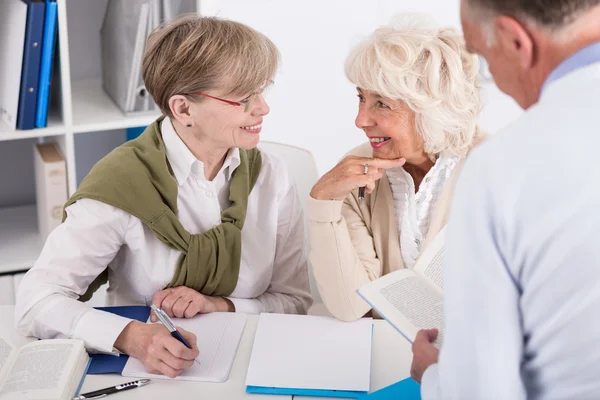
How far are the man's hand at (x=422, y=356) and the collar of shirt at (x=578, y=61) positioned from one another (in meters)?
0.50

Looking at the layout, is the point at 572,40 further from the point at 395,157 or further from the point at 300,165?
the point at 300,165

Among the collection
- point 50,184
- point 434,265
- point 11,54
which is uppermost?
point 11,54

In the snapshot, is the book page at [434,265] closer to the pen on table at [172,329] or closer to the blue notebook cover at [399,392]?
the blue notebook cover at [399,392]

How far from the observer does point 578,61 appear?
918 mm

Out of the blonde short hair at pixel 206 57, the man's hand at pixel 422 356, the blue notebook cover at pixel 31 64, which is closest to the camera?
the man's hand at pixel 422 356

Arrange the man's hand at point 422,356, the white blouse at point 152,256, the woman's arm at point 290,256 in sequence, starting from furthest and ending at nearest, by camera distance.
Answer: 1. the woman's arm at point 290,256
2. the white blouse at point 152,256
3. the man's hand at point 422,356

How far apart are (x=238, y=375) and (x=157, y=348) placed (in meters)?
0.17

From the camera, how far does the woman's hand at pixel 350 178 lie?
1.88 meters

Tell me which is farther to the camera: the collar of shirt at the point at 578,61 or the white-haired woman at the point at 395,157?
the white-haired woman at the point at 395,157

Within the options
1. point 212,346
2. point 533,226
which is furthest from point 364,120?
point 533,226

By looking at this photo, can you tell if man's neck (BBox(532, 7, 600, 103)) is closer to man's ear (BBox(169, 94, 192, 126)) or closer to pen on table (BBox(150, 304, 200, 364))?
pen on table (BBox(150, 304, 200, 364))

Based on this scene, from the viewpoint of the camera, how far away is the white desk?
4.78ft

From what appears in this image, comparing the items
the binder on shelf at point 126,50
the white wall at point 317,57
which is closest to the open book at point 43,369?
the binder on shelf at point 126,50

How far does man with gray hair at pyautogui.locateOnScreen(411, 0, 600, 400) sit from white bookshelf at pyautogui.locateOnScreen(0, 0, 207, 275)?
1.80 metres
